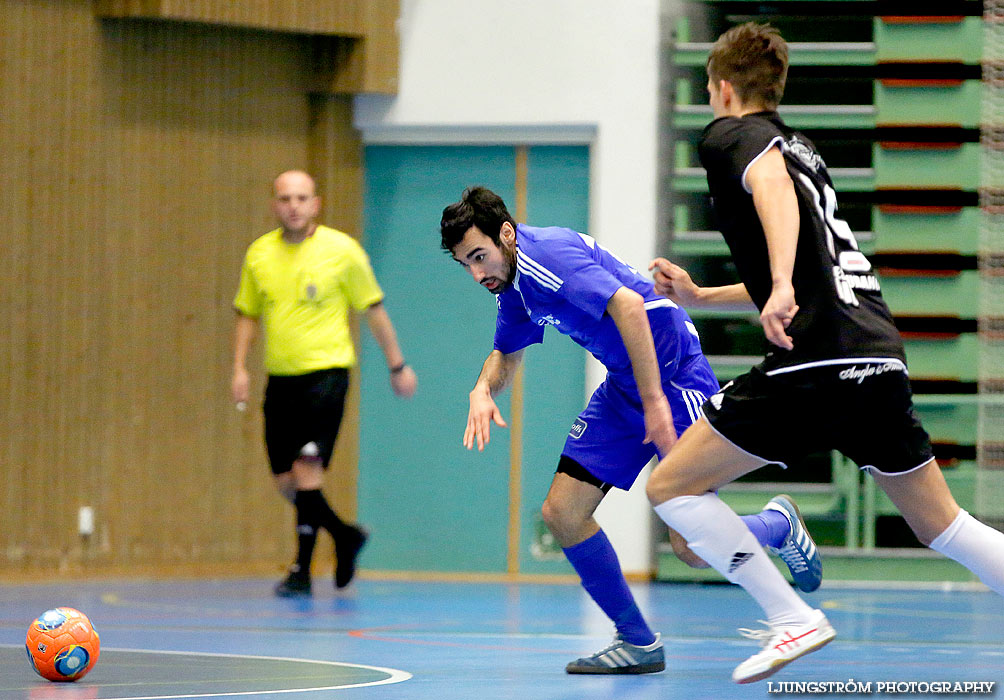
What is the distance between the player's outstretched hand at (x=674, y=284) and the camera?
446 centimetres

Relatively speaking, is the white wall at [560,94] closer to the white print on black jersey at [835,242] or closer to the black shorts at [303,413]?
the black shorts at [303,413]

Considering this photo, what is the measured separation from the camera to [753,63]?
13.6 ft

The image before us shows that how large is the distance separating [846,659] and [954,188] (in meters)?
4.70

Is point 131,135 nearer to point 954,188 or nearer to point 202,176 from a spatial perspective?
point 202,176

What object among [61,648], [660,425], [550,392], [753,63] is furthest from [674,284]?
[550,392]

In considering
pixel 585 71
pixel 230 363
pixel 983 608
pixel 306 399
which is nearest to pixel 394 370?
pixel 306 399

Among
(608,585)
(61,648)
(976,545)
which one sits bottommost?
(61,648)

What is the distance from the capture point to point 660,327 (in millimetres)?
5000

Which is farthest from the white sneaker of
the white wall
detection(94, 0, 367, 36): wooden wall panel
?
detection(94, 0, 367, 36): wooden wall panel

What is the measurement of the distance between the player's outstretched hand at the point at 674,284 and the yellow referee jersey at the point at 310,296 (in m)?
3.69

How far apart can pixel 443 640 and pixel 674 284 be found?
221 centimetres

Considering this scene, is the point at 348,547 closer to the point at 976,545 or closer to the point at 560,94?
the point at 560,94

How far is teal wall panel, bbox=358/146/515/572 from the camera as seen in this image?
32.0 ft

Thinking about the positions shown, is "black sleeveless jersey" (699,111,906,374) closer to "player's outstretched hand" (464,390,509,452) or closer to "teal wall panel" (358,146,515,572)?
"player's outstretched hand" (464,390,509,452)
